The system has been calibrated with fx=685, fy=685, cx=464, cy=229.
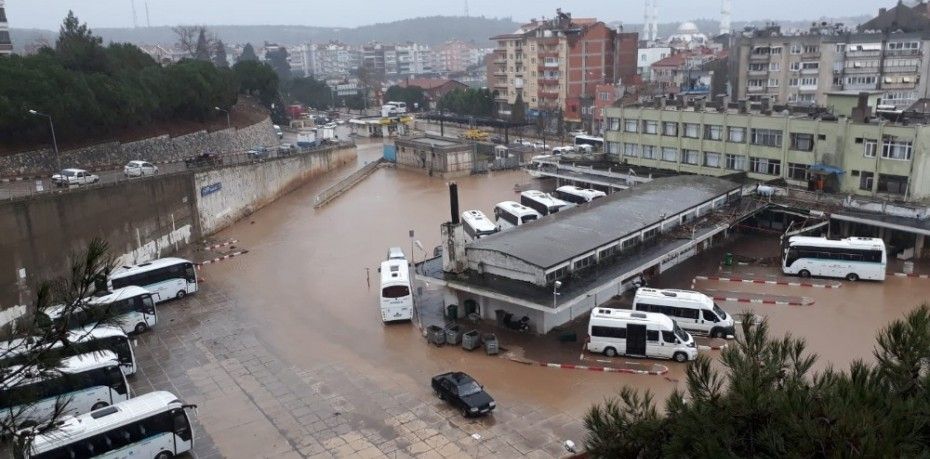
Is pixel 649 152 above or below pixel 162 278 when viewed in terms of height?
above

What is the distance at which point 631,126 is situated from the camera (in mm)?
32219

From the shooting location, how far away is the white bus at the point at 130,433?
10.9 m

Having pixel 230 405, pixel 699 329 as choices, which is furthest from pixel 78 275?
pixel 699 329

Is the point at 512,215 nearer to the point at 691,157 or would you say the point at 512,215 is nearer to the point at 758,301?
the point at 691,157

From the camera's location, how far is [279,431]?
12.9 metres

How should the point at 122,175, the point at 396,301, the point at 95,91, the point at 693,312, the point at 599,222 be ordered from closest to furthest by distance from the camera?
the point at 693,312 < the point at 396,301 < the point at 599,222 < the point at 122,175 < the point at 95,91

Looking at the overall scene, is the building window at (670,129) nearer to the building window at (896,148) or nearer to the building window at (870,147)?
the building window at (870,147)

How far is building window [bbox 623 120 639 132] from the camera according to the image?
3195 centimetres

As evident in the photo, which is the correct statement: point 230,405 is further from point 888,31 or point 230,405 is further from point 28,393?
point 888,31

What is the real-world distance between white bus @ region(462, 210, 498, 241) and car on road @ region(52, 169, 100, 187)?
43.6 feet

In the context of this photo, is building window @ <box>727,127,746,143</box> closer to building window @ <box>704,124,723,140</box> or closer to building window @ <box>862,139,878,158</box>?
building window @ <box>704,124,723,140</box>

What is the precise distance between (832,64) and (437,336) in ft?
139

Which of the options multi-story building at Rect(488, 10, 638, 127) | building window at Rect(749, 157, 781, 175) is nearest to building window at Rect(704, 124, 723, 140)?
building window at Rect(749, 157, 781, 175)

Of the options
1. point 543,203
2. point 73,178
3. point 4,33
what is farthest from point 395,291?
point 4,33
